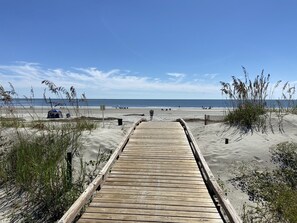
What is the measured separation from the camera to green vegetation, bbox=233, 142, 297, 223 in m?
5.54

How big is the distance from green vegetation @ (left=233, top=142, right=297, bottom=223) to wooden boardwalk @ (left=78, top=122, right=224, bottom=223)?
1225mm

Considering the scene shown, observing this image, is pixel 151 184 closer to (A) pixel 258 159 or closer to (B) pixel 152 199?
(B) pixel 152 199

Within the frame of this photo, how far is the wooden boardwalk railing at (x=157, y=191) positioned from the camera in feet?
13.2

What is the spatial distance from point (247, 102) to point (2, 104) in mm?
8159

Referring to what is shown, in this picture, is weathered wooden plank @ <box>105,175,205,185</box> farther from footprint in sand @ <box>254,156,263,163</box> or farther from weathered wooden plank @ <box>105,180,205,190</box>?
footprint in sand @ <box>254,156,263,163</box>

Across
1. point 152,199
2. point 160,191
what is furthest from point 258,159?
point 152,199

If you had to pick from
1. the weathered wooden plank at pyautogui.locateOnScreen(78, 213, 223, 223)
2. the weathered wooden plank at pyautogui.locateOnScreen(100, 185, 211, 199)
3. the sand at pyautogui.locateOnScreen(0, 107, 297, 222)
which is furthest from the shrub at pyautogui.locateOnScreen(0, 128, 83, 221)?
the weathered wooden plank at pyautogui.locateOnScreen(78, 213, 223, 223)

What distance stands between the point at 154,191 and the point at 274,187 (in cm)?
329

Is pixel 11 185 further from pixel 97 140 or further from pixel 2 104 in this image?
pixel 97 140

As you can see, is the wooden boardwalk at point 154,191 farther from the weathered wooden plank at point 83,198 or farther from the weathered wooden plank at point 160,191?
the weathered wooden plank at point 83,198

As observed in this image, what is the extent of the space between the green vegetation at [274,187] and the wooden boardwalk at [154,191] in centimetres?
123

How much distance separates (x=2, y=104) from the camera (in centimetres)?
792

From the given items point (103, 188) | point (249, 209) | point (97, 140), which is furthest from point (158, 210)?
point (97, 140)

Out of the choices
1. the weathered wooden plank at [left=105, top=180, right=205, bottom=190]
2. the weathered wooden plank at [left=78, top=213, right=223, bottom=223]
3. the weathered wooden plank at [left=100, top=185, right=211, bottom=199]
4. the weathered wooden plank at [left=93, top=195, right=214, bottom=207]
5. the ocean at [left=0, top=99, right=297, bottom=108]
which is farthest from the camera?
the ocean at [left=0, top=99, right=297, bottom=108]
